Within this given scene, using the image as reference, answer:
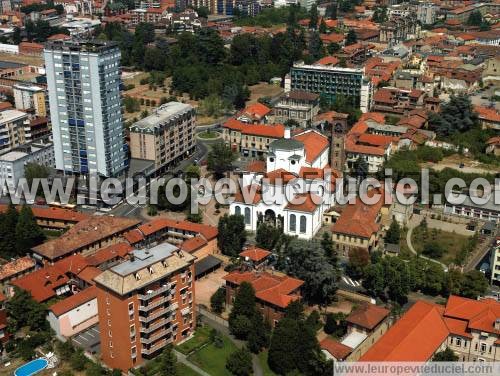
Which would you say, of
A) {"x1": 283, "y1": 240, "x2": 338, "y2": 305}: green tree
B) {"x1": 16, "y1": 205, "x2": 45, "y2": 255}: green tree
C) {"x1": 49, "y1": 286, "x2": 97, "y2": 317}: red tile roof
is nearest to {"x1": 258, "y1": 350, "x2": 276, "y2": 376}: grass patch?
{"x1": 283, "y1": 240, "x2": 338, "y2": 305}: green tree

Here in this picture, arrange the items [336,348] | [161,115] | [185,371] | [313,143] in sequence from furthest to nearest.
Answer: [161,115] < [313,143] < [185,371] < [336,348]

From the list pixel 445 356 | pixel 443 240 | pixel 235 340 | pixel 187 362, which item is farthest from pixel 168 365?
pixel 443 240

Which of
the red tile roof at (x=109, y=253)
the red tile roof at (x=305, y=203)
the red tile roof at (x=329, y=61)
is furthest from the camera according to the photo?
the red tile roof at (x=329, y=61)

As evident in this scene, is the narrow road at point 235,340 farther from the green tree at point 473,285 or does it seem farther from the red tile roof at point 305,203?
the green tree at point 473,285

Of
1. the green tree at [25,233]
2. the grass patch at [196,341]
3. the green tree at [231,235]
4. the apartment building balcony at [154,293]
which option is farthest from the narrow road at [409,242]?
the green tree at [25,233]

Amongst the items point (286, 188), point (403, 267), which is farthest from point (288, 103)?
point (403, 267)

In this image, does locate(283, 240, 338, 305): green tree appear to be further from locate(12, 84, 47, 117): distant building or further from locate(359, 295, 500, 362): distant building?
locate(12, 84, 47, 117): distant building

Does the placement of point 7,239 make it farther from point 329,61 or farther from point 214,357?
point 329,61
